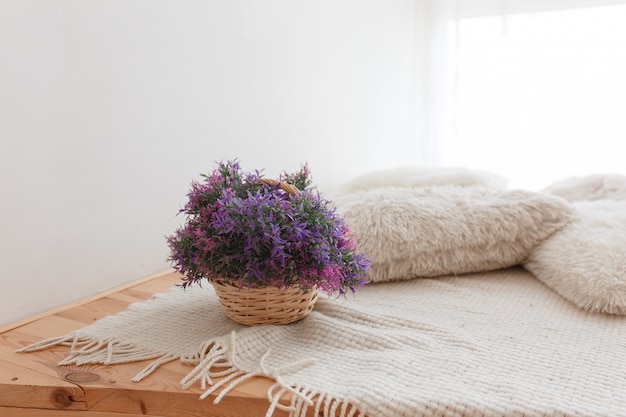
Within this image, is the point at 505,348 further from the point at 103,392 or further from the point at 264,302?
the point at 103,392

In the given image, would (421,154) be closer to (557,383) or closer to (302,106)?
(302,106)

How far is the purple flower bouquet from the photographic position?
0.72m

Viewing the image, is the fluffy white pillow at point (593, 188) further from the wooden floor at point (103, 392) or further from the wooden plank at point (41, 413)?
the wooden plank at point (41, 413)

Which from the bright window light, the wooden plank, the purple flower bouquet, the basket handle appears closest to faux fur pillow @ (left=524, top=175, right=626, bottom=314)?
the purple flower bouquet

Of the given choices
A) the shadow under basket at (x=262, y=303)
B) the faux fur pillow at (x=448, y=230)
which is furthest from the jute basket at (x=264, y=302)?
the faux fur pillow at (x=448, y=230)

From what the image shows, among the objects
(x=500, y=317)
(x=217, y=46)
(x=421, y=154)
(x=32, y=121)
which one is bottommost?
(x=500, y=317)

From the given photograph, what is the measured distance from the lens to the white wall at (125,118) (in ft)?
2.96

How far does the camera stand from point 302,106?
5.71 feet

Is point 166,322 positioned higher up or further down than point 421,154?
further down

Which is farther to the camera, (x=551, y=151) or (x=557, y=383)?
(x=551, y=151)

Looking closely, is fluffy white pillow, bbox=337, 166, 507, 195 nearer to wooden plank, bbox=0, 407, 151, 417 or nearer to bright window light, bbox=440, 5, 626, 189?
bright window light, bbox=440, 5, 626, 189

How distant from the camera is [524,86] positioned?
2375 mm

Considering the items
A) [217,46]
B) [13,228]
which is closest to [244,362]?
[13,228]

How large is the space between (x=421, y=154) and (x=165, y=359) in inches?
82.4
